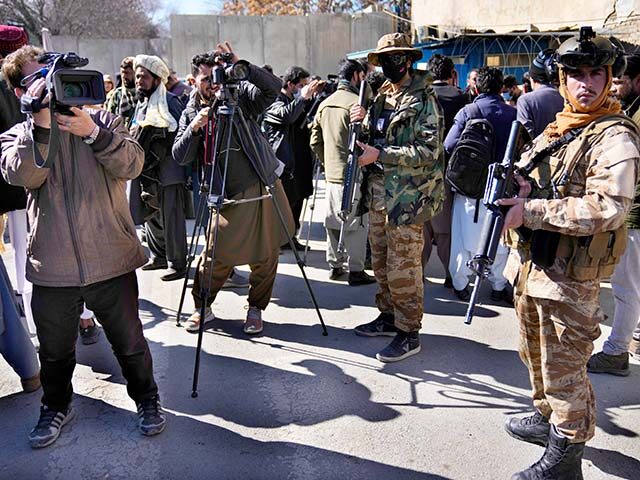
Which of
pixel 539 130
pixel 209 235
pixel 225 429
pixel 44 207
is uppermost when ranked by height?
pixel 539 130

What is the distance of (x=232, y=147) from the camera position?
3873 millimetres

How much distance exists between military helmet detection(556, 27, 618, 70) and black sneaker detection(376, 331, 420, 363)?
6.85ft

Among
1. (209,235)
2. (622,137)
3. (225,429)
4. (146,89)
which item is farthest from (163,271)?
(622,137)

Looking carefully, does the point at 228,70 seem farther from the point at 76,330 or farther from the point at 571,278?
the point at 571,278

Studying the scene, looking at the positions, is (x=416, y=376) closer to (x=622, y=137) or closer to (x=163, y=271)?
(x=622, y=137)

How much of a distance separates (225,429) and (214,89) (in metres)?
2.22

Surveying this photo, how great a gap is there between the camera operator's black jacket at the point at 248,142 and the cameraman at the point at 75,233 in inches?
42.7

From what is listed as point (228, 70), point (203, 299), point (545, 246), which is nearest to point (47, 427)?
point (203, 299)

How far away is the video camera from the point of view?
7.67 feet

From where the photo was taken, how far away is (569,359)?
2.40 meters

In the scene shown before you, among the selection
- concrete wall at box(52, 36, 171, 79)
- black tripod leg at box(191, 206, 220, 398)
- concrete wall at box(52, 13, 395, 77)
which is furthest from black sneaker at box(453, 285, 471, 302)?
concrete wall at box(52, 36, 171, 79)

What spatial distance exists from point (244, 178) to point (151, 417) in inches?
66.4

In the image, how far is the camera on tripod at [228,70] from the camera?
3410mm

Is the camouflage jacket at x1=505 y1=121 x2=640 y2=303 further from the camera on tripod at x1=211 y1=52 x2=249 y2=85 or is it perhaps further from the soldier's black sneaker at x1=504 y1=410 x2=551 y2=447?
the camera on tripod at x1=211 y1=52 x2=249 y2=85
